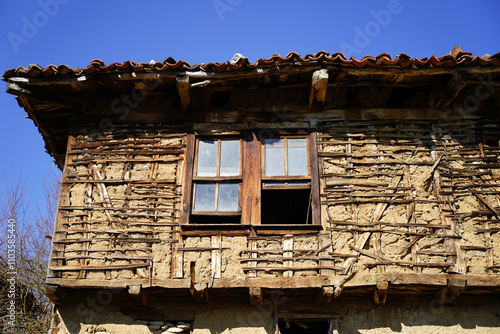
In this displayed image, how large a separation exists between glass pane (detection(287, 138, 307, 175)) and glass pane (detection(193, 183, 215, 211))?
1.19 metres

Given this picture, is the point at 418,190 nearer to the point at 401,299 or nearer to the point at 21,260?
the point at 401,299

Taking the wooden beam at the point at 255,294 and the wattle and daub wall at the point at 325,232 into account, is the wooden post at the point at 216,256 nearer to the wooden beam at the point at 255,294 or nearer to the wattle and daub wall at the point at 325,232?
the wattle and daub wall at the point at 325,232

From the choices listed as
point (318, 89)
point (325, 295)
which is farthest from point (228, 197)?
point (318, 89)

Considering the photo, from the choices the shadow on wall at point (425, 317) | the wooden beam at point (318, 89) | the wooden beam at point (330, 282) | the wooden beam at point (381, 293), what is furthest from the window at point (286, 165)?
the shadow on wall at point (425, 317)

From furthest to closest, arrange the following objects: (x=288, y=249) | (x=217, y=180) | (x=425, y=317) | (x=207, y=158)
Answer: (x=207, y=158)
(x=217, y=180)
(x=288, y=249)
(x=425, y=317)

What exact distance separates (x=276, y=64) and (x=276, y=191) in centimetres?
186

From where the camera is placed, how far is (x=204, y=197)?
6648 mm

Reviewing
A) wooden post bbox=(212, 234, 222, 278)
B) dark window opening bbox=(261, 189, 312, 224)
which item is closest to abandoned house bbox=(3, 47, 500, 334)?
wooden post bbox=(212, 234, 222, 278)

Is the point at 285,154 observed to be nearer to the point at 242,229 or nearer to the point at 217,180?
the point at 217,180

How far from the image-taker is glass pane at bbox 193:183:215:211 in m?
6.59

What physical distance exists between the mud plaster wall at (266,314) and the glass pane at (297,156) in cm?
184

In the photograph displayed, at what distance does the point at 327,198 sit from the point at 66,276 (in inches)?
145

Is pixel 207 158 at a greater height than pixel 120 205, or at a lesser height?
greater

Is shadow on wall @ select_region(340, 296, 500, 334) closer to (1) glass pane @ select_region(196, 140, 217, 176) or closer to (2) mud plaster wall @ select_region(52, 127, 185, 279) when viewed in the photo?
(2) mud plaster wall @ select_region(52, 127, 185, 279)
